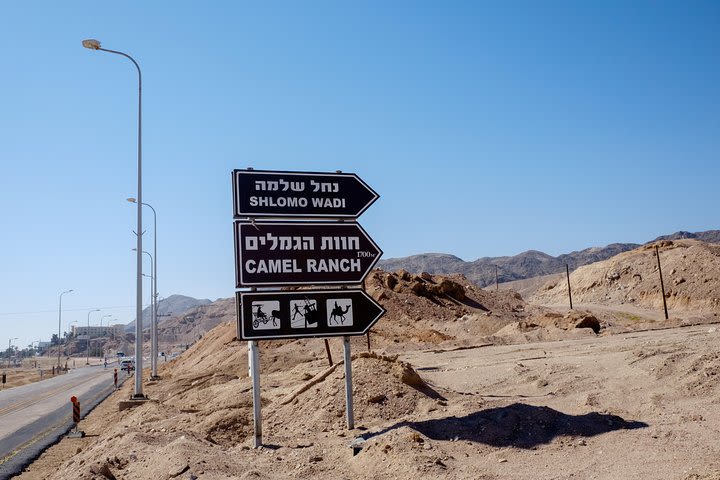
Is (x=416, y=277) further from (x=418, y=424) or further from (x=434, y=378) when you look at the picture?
(x=418, y=424)

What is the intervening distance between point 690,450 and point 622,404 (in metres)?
3.09

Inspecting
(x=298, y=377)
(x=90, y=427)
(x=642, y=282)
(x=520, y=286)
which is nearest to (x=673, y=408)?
(x=298, y=377)

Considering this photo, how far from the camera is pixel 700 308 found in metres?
56.9

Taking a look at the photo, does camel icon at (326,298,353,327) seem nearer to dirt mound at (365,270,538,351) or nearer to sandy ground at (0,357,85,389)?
dirt mound at (365,270,538,351)

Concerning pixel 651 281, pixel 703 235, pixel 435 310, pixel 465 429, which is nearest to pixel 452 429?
pixel 465 429

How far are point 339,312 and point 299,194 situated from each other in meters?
2.32

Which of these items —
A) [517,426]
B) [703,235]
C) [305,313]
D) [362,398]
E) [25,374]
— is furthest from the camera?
[703,235]

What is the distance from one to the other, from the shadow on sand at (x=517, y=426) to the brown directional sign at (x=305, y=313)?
211 centimetres

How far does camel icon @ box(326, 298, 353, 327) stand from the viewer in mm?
11641

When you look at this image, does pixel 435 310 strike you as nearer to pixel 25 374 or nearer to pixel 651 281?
pixel 651 281

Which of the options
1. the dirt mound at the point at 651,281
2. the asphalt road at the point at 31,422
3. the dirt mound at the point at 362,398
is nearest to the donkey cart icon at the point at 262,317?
the dirt mound at the point at 362,398

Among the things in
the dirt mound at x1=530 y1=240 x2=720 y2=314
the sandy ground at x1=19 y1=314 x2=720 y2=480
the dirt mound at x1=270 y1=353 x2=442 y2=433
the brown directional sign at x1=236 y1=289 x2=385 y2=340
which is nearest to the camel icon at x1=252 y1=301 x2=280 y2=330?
the brown directional sign at x1=236 y1=289 x2=385 y2=340

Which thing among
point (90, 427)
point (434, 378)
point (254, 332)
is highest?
point (254, 332)

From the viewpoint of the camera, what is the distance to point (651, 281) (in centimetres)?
7006
